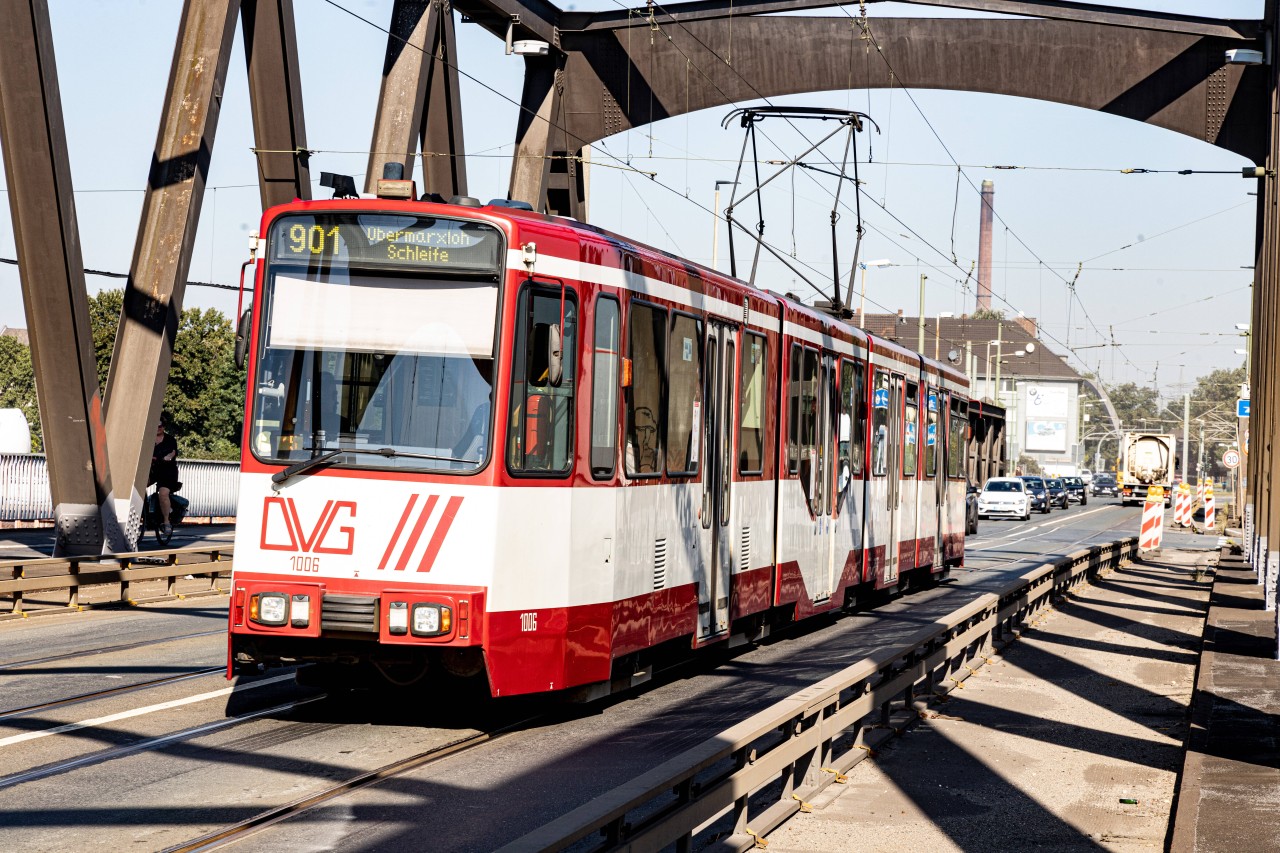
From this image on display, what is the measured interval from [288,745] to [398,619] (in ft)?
3.11

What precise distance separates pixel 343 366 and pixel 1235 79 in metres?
20.1

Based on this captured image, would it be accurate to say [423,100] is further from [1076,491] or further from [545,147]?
[1076,491]

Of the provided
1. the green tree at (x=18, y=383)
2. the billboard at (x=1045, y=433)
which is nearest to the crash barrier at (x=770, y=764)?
the green tree at (x=18, y=383)

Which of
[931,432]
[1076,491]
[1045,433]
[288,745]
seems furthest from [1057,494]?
[288,745]

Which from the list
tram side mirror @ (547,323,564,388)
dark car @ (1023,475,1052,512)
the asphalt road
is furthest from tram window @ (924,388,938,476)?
dark car @ (1023,475,1052,512)

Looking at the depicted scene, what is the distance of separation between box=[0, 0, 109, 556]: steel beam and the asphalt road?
10.7 feet

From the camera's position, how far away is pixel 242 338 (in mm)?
10250

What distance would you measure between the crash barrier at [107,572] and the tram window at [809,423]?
25.0 ft

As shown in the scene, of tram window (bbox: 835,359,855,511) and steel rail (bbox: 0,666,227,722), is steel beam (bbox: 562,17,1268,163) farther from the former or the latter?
steel rail (bbox: 0,666,227,722)

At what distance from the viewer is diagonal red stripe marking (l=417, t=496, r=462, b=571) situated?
9.62 m

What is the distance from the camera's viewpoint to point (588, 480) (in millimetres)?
10531

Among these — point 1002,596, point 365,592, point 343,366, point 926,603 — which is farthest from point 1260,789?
point 926,603

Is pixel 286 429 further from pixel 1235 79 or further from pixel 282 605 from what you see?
pixel 1235 79

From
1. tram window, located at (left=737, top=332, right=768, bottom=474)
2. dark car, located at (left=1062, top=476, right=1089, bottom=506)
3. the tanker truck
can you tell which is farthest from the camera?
dark car, located at (left=1062, top=476, right=1089, bottom=506)
